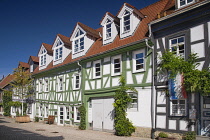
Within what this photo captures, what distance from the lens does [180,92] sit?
11570 millimetres

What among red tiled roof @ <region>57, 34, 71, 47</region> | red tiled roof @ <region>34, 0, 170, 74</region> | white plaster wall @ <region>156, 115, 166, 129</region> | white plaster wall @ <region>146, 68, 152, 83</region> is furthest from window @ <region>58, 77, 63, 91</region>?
white plaster wall @ <region>156, 115, 166, 129</region>

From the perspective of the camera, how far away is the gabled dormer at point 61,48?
22859 mm

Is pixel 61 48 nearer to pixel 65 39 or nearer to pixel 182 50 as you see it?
pixel 65 39

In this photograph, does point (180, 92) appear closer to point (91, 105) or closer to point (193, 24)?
point (193, 24)

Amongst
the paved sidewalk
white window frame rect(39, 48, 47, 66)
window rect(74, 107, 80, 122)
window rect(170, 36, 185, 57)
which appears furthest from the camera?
white window frame rect(39, 48, 47, 66)

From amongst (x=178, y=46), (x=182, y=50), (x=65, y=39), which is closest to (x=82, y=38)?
(x=65, y=39)

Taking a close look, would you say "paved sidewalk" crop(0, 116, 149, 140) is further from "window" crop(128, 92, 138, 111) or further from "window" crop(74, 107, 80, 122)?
"window" crop(74, 107, 80, 122)

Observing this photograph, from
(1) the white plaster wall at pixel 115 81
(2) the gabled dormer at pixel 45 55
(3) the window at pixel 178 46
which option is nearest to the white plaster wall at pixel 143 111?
(1) the white plaster wall at pixel 115 81

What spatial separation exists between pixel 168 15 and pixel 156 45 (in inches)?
74.6

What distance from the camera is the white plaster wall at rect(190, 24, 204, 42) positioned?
11237mm

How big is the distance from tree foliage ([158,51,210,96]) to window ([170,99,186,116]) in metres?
0.86

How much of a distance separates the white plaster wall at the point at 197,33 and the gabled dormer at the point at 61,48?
14.1 m

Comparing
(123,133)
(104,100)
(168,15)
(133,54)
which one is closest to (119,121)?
(123,133)

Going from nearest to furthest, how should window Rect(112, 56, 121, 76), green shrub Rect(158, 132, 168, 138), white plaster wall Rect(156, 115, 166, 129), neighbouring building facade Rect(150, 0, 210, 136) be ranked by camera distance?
1. neighbouring building facade Rect(150, 0, 210, 136)
2. green shrub Rect(158, 132, 168, 138)
3. white plaster wall Rect(156, 115, 166, 129)
4. window Rect(112, 56, 121, 76)
